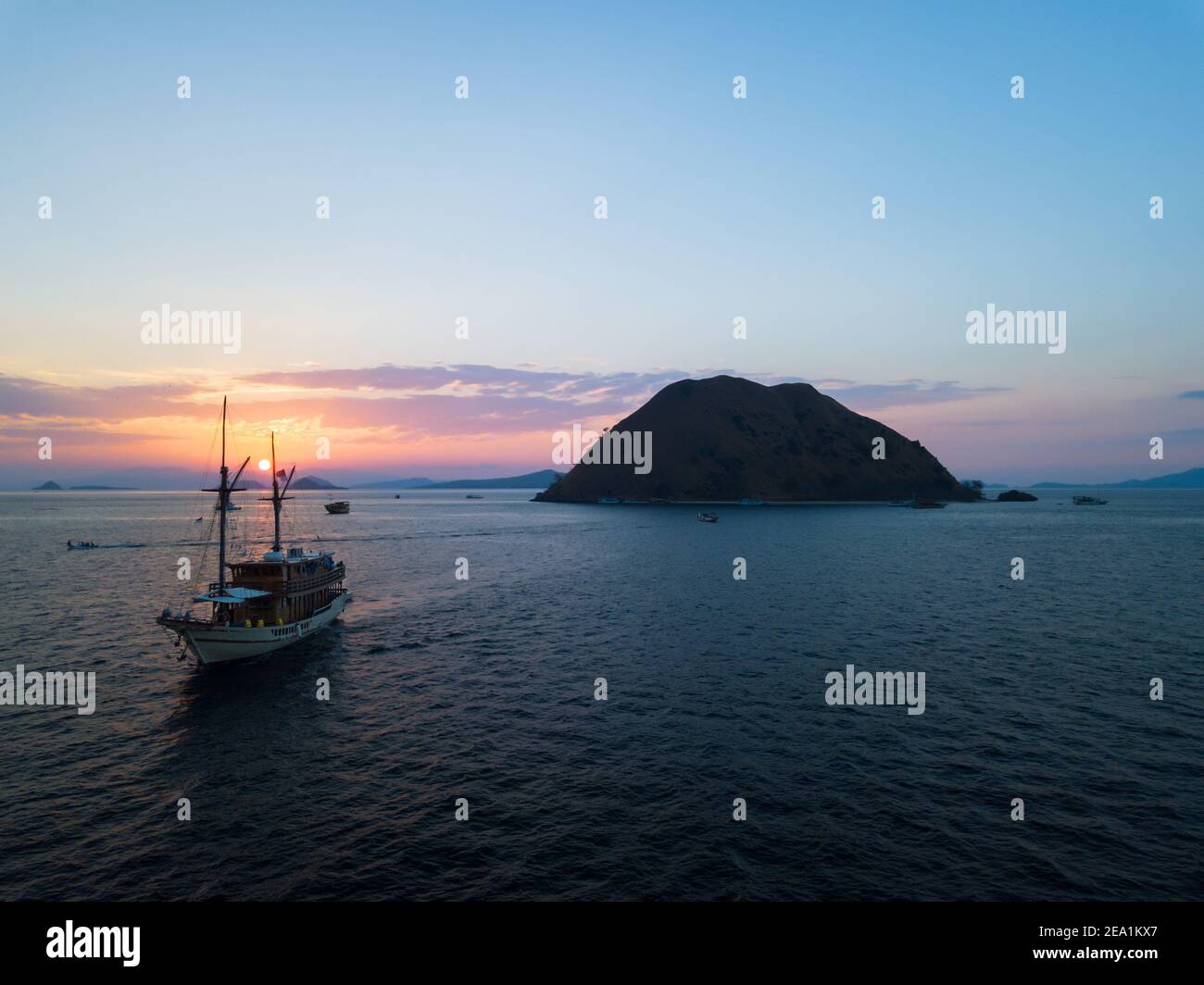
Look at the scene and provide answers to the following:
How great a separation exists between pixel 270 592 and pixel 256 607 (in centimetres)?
172

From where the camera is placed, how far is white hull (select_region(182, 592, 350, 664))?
51281 millimetres

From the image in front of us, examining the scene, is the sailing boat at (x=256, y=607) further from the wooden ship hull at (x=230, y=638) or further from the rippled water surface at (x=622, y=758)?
the rippled water surface at (x=622, y=758)

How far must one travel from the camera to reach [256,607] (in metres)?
57.3

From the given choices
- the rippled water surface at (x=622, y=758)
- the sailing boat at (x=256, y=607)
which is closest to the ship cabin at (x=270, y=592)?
the sailing boat at (x=256, y=607)

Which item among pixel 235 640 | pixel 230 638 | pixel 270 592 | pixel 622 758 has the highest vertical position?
pixel 270 592

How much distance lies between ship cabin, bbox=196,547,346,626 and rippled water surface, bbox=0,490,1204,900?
138 inches

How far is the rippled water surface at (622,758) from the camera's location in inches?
935

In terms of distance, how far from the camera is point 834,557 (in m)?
120

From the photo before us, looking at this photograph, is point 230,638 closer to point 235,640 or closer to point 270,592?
point 235,640

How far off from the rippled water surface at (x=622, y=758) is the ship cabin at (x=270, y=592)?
3.51m

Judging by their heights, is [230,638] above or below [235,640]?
above

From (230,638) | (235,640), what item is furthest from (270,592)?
(230,638)

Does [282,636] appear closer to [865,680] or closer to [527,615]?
[527,615]

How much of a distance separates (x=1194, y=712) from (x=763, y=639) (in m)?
→ 28.2
